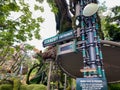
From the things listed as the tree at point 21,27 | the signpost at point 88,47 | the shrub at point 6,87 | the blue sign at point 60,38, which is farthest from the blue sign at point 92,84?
the shrub at point 6,87

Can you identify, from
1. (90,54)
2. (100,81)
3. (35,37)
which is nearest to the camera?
(100,81)

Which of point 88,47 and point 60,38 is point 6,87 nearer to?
point 60,38

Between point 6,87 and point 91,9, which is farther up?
point 91,9

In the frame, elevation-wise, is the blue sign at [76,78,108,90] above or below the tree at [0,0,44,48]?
below

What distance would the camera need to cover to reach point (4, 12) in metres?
7.07

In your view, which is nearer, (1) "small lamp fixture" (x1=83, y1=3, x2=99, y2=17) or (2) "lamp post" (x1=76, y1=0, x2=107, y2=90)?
(2) "lamp post" (x1=76, y1=0, x2=107, y2=90)

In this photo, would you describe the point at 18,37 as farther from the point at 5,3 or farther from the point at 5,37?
the point at 5,3

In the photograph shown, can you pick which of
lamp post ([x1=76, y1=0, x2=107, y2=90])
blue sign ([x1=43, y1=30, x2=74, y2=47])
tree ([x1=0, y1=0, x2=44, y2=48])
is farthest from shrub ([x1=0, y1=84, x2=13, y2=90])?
lamp post ([x1=76, y1=0, x2=107, y2=90])

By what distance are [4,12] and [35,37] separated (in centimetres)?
256

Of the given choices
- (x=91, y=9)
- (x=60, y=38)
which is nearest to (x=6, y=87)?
(x=60, y=38)

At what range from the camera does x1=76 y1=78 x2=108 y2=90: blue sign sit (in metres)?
3.70

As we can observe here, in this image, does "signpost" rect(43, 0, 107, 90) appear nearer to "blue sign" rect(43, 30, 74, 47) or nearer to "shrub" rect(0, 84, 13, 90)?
"blue sign" rect(43, 30, 74, 47)

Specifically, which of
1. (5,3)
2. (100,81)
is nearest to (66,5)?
(5,3)

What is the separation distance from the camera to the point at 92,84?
12.3 ft
